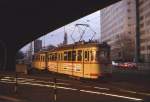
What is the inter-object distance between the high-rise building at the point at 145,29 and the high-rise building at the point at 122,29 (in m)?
3.19

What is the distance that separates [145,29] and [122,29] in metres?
17.9

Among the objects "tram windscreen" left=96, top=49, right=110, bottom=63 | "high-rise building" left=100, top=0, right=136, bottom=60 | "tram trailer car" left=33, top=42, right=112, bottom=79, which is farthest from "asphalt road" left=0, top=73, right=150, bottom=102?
"high-rise building" left=100, top=0, right=136, bottom=60

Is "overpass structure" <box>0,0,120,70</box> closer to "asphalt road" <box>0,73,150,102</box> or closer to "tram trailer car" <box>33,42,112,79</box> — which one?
"tram trailer car" <box>33,42,112,79</box>

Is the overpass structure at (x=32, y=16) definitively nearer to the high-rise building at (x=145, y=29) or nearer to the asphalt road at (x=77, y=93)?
the asphalt road at (x=77, y=93)

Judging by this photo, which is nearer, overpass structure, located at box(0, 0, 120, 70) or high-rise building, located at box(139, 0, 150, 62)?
overpass structure, located at box(0, 0, 120, 70)

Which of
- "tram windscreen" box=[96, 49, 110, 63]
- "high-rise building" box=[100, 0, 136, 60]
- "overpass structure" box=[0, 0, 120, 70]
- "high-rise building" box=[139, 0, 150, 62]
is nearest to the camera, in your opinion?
"tram windscreen" box=[96, 49, 110, 63]

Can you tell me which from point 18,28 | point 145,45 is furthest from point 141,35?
point 18,28

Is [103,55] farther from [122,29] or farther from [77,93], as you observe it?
[122,29]

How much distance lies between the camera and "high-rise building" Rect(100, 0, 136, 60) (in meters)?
138

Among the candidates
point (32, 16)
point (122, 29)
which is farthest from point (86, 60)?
point (122, 29)

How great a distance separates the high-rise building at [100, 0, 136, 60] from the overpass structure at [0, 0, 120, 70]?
214 feet

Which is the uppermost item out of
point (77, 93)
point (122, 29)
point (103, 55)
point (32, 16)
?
point (122, 29)

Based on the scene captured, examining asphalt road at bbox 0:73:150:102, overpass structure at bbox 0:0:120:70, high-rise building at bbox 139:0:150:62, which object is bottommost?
asphalt road at bbox 0:73:150:102

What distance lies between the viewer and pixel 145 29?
5364 inches
